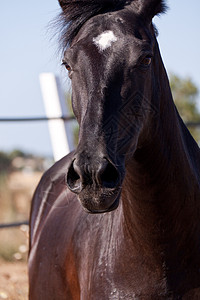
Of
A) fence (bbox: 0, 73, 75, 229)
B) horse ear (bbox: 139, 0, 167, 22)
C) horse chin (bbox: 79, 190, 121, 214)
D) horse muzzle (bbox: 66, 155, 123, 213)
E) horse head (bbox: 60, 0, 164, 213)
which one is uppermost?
horse ear (bbox: 139, 0, 167, 22)

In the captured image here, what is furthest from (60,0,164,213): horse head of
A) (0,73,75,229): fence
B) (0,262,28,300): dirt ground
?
(0,73,75,229): fence

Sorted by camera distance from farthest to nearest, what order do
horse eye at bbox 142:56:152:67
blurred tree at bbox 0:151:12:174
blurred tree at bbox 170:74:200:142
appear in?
blurred tree at bbox 170:74:200:142, blurred tree at bbox 0:151:12:174, horse eye at bbox 142:56:152:67

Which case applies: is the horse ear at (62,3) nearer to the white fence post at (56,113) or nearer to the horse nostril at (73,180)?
the horse nostril at (73,180)

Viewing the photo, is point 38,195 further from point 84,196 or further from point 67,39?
point 84,196

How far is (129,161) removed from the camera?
7.26 feet

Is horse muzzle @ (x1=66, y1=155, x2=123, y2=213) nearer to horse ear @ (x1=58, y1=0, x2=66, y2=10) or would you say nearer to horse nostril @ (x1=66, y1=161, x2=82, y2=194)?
horse nostril @ (x1=66, y1=161, x2=82, y2=194)

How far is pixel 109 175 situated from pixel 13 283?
3.54m

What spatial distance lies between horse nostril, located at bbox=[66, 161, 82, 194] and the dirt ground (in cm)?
310

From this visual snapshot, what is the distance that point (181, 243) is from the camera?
2268 mm

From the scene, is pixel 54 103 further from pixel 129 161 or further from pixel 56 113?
pixel 129 161

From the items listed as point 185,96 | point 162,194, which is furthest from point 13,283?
point 185,96

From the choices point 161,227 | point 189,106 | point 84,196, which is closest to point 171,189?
point 161,227

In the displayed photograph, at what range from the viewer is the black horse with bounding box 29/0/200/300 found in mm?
1924

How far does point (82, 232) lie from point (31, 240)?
1.32m
